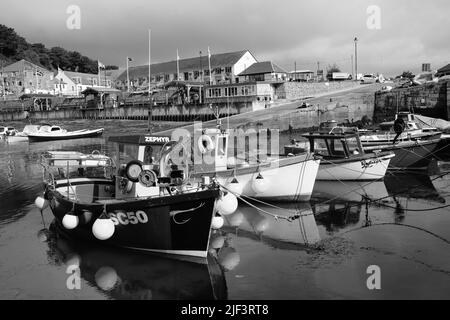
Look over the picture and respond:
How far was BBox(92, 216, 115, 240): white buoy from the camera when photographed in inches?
413

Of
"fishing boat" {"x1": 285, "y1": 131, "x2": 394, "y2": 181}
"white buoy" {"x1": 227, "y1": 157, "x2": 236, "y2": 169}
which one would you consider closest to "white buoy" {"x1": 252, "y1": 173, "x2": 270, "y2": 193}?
"white buoy" {"x1": 227, "y1": 157, "x2": 236, "y2": 169}

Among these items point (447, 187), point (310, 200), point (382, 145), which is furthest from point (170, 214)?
point (382, 145)

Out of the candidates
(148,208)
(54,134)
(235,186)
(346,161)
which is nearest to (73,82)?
(54,134)

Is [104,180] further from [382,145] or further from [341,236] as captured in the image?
[382,145]

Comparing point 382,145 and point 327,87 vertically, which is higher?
point 327,87

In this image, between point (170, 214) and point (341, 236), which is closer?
point (170, 214)

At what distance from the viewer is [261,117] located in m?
44.4

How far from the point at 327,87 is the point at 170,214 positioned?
6029cm

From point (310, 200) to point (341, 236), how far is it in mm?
4471

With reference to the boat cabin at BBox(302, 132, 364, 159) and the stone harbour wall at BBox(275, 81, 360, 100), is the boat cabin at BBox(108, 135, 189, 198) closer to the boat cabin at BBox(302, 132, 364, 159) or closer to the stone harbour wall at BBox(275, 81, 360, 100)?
the boat cabin at BBox(302, 132, 364, 159)

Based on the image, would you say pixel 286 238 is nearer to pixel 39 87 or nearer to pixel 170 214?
pixel 170 214

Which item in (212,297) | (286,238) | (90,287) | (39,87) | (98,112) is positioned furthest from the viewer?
(39,87)

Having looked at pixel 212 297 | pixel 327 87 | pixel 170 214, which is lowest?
pixel 212 297

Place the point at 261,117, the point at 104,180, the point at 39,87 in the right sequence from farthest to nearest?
1. the point at 39,87
2. the point at 261,117
3. the point at 104,180
